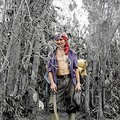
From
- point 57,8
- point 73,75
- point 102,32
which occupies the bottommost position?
point 73,75

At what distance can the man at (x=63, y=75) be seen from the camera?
18.1ft

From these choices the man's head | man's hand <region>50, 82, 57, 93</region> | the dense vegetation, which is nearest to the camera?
the dense vegetation

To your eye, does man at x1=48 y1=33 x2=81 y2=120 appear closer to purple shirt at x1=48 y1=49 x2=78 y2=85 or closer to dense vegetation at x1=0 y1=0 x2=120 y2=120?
purple shirt at x1=48 y1=49 x2=78 y2=85

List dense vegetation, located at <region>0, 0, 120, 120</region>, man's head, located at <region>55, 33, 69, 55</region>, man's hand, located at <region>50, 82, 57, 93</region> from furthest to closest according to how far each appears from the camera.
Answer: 1. man's head, located at <region>55, 33, 69, 55</region>
2. man's hand, located at <region>50, 82, 57, 93</region>
3. dense vegetation, located at <region>0, 0, 120, 120</region>

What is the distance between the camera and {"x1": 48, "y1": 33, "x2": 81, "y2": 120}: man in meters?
5.51

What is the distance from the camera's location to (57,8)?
21.5 feet

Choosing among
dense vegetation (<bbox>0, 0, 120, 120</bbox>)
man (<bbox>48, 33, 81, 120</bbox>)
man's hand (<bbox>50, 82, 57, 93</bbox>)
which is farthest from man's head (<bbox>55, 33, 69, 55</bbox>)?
man's hand (<bbox>50, 82, 57, 93</bbox>)

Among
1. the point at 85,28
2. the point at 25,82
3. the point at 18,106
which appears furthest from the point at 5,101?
the point at 85,28

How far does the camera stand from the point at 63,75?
18.2ft

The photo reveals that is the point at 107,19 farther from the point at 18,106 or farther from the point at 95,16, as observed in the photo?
the point at 18,106

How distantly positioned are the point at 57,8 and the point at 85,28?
8.98ft

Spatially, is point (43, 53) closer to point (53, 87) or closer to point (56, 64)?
point (56, 64)

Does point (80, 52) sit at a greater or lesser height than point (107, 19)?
lesser

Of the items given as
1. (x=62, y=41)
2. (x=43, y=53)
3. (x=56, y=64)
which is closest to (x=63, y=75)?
(x=56, y=64)
